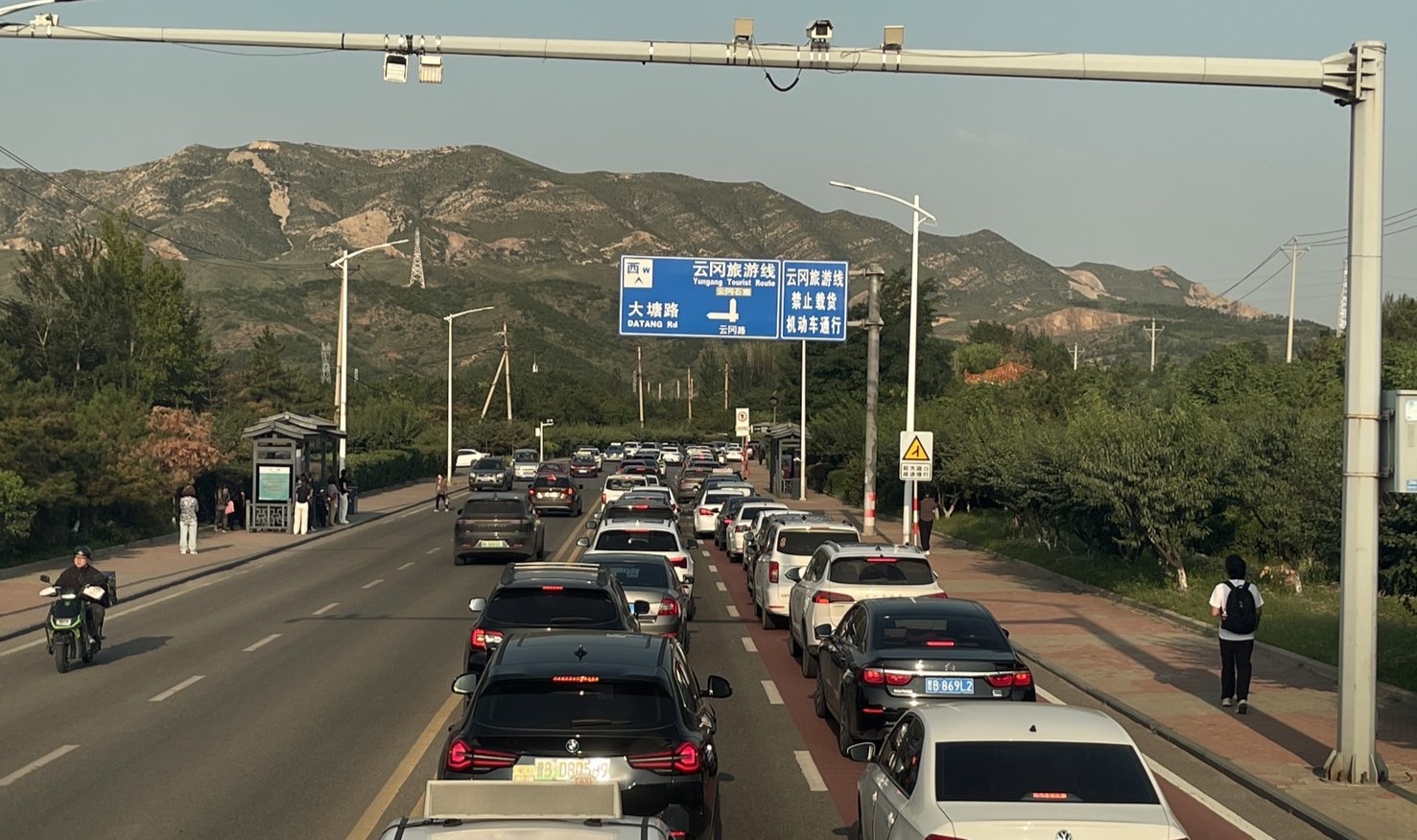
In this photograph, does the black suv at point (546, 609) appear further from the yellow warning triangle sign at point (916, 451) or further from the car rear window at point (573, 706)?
the yellow warning triangle sign at point (916, 451)

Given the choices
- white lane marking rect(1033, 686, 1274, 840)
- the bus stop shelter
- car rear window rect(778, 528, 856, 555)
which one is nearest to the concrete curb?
white lane marking rect(1033, 686, 1274, 840)

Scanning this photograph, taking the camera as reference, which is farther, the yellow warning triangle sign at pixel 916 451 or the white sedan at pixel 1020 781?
the yellow warning triangle sign at pixel 916 451

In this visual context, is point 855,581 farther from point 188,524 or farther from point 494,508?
point 188,524

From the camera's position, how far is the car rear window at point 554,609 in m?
14.5

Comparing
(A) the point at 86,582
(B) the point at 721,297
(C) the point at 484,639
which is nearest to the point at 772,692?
(C) the point at 484,639

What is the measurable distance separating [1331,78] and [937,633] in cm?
606

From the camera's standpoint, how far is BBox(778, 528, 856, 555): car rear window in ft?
80.0

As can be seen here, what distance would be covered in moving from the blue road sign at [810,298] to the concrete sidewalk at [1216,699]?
11.0m

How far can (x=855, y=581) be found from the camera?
18516 mm

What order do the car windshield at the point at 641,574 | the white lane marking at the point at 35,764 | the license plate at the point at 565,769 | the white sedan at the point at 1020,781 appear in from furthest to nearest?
the car windshield at the point at 641,574 → the white lane marking at the point at 35,764 → the license plate at the point at 565,769 → the white sedan at the point at 1020,781

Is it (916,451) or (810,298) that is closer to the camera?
(916,451)

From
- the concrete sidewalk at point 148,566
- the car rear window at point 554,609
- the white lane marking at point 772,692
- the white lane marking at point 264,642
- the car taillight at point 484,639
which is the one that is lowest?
the concrete sidewalk at point 148,566

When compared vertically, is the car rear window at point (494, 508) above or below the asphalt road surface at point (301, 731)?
above

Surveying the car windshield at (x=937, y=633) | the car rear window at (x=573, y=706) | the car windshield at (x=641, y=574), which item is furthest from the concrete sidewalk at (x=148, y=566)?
the car rear window at (x=573, y=706)
